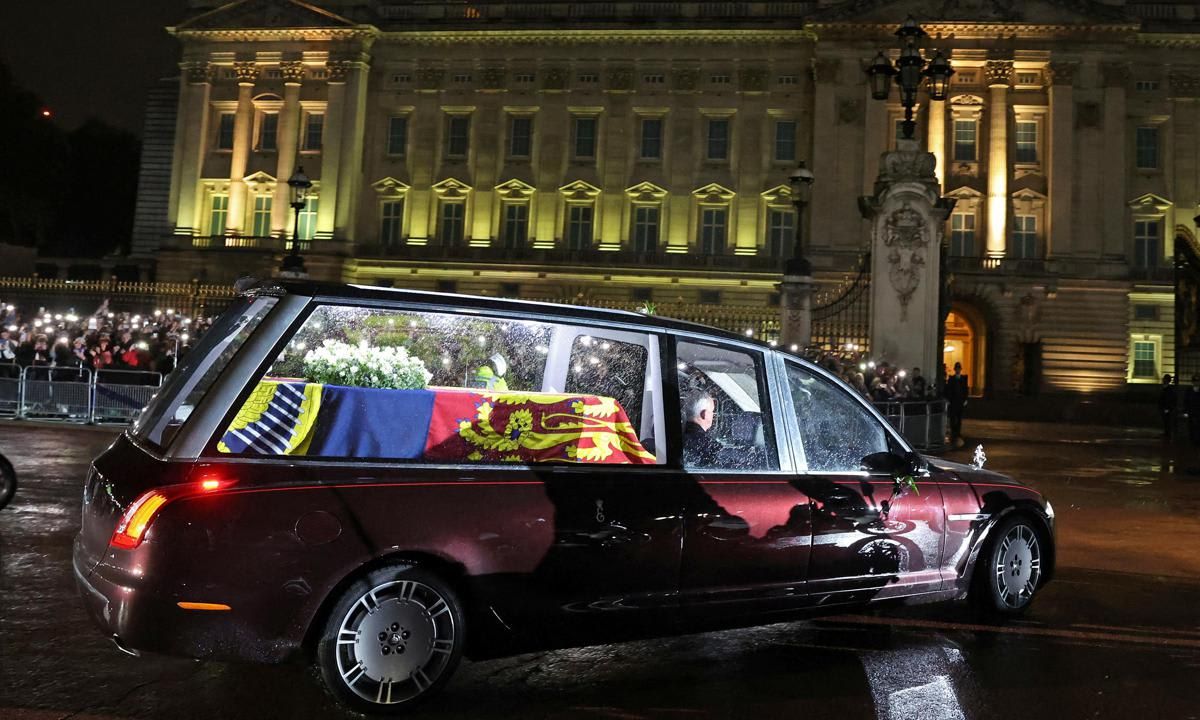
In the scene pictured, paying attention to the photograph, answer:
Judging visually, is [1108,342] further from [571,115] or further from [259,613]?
[259,613]

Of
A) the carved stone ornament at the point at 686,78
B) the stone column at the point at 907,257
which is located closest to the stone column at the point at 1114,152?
the carved stone ornament at the point at 686,78

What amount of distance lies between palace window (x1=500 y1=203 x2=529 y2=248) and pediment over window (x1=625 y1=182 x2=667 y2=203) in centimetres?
540

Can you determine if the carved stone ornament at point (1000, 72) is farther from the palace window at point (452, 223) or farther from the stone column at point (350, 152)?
the stone column at point (350, 152)

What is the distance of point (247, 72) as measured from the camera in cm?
5012

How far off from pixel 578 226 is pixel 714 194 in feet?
22.9

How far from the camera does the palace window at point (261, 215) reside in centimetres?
4969

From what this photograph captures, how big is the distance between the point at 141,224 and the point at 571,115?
28.2 m

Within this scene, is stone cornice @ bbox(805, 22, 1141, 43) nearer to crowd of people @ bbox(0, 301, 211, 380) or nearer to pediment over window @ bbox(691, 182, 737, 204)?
pediment over window @ bbox(691, 182, 737, 204)

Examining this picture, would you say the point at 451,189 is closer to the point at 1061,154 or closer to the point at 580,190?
the point at 580,190

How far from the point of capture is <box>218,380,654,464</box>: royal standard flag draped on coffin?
3.94 m

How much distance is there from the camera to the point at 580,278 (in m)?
47.6

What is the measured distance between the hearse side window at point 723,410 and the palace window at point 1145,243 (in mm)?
46233

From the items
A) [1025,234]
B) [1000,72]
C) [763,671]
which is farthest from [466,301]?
[1000,72]

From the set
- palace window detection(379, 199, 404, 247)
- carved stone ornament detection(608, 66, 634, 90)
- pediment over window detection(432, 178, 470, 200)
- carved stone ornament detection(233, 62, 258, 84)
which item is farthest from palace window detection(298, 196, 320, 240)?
carved stone ornament detection(608, 66, 634, 90)
